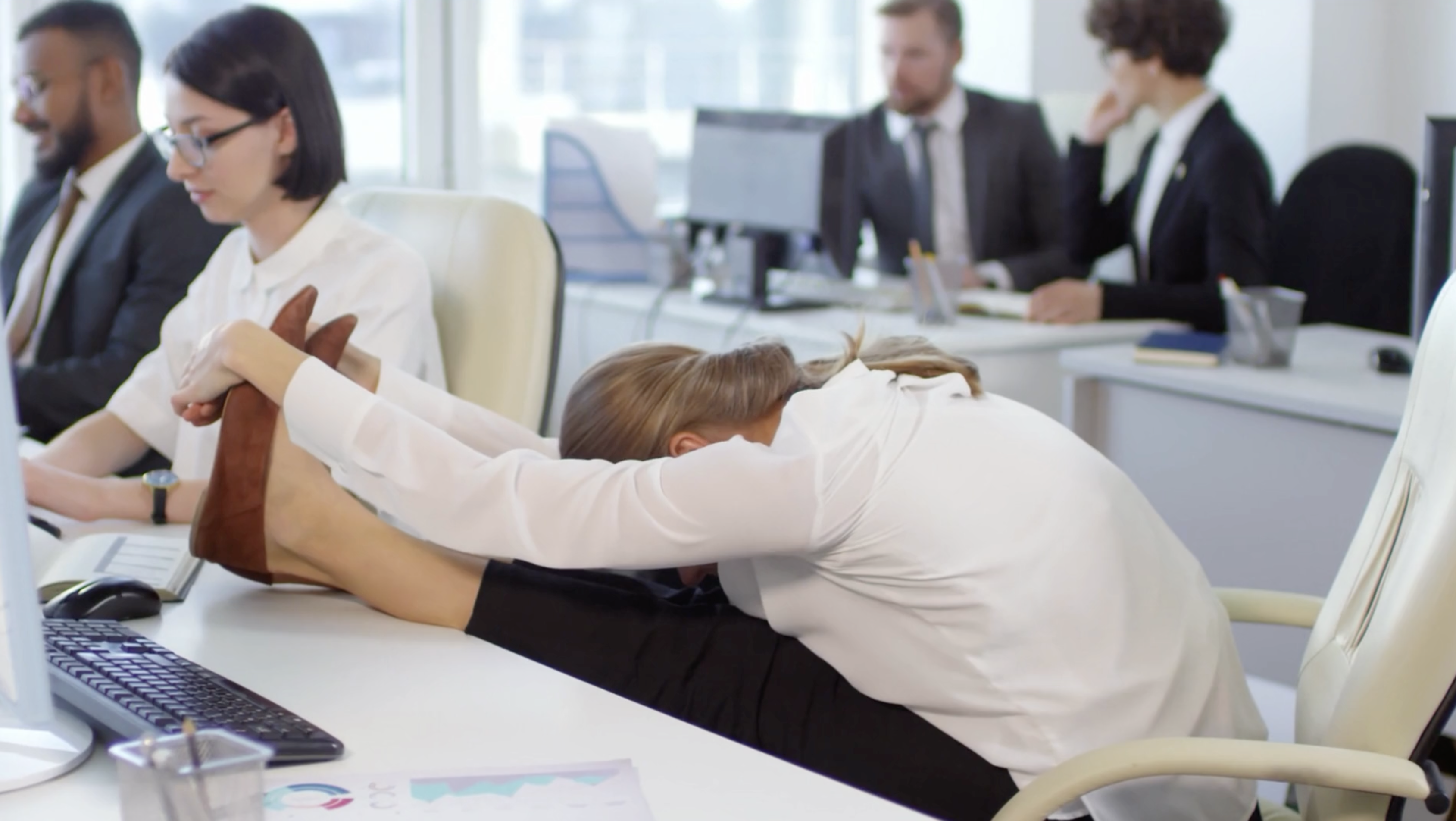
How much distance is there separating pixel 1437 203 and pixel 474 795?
1944 millimetres

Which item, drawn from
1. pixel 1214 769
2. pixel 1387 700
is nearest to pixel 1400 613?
pixel 1387 700

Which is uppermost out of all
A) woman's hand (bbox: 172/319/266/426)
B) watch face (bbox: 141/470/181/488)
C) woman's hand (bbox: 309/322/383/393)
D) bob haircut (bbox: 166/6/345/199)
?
bob haircut (bbox: 166/6/345/199)

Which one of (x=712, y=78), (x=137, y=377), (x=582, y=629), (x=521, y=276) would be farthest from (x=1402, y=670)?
(x=712, y=78)

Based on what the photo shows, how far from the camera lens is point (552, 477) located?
3.78 ft

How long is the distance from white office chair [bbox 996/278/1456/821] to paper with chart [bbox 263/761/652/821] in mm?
314

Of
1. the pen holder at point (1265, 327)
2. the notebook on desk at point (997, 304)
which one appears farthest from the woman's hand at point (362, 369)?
the notebook on desk at point (997, 304)

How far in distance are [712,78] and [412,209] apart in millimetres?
3135

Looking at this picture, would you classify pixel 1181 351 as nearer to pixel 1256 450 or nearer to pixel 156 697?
pixel 1256 450

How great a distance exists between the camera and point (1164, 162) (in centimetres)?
342

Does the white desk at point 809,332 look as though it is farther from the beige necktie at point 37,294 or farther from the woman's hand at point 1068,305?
the beige necktie at point 37,294

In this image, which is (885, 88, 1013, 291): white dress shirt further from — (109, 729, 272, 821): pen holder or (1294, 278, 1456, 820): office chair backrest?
(109, 729, 272, 821): pen holder

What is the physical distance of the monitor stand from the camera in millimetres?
904

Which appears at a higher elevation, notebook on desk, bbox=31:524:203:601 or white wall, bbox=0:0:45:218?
white wall, bbox=0:0:45:218

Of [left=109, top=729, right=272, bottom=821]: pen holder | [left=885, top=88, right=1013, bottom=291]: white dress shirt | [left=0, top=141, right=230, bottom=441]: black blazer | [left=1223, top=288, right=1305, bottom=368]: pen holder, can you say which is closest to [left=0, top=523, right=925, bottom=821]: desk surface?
[left=109, top=729, right=272, bottom=821]: pen holder
